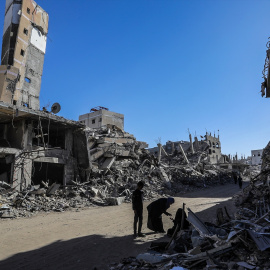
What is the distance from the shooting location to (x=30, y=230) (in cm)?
733

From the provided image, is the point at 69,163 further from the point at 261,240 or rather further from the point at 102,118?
the point at 102,118

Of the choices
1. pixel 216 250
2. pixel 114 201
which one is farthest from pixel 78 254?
pixel 114 201

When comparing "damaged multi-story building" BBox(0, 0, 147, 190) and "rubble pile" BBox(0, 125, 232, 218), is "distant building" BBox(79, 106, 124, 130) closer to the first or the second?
"damaged multi-story building" BBox(0, 0, 147, 190)

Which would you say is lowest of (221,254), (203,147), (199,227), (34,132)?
(221,254)

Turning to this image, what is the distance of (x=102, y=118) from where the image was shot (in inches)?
1725

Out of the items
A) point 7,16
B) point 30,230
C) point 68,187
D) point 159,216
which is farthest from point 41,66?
point 159,216

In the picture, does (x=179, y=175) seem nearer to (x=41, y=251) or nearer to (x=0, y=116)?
(x=0, y=116)

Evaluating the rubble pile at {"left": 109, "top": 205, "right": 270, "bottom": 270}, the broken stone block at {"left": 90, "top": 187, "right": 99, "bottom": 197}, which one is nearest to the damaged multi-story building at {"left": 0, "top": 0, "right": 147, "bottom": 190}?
the broken stone block at {"left": 90, "top": 187, "right": 99, "bottom": 197}

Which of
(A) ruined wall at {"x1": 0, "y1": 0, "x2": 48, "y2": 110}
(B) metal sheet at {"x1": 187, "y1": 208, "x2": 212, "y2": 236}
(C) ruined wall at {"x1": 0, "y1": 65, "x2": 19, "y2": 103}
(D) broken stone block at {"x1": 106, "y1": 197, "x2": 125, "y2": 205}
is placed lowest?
(D) broken stone block at {"x1": 106, "y1": 197, "x2": 125, "y2": 205}

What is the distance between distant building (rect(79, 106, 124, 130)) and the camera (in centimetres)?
4412

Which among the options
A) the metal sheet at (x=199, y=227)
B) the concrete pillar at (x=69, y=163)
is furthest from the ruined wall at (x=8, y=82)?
the metal sheet at (x=199, y=227)

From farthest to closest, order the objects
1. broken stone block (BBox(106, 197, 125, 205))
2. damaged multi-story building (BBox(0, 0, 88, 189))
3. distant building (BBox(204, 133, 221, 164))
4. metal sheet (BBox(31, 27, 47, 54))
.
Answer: distant building (BBox(204, 133, 221, 164)) < metal sheet (BBox(31, 27, 47, 54)) < damaged multi-story building (BBox(0, 0, 88, 189)) < broken stone block (BBox(106, 197, 125, 205))

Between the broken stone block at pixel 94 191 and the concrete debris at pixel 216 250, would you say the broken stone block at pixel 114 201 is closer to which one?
the broken stone block at pixel 94 191

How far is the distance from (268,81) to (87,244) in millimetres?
9560
